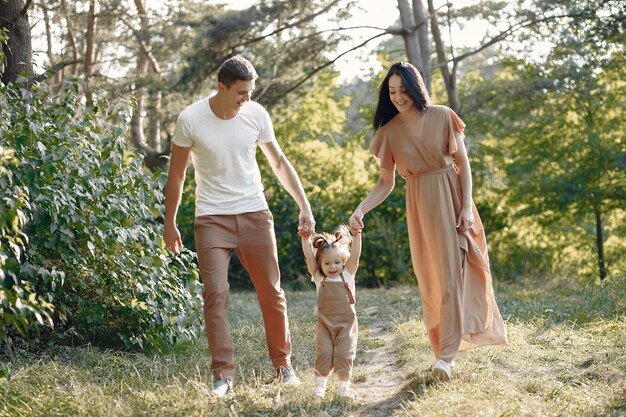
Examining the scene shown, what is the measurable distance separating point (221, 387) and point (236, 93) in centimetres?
160

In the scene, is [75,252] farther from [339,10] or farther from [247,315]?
[339,10]

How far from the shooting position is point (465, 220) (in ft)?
17.4

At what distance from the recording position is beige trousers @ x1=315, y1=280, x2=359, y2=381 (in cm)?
490

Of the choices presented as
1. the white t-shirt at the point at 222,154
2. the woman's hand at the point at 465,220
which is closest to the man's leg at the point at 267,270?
the white t-shirt at the point at 222,154

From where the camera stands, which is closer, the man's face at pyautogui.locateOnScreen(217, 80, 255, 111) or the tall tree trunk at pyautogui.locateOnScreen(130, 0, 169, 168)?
the man's face at pyautogui.locateOnScreen(217, 80, 255, 111)

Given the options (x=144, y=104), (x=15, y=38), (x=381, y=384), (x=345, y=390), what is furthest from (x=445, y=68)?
(x=345, y=390)

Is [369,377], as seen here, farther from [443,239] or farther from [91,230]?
[91,230]

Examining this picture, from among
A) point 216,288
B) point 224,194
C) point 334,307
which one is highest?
point 224,194

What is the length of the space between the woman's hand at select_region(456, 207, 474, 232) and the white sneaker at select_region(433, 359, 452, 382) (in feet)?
2.60

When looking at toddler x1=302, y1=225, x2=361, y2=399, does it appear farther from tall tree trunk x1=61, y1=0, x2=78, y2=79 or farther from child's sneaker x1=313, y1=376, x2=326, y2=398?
tall tree trunk x1=61, y1=0, x2=78, y2=79

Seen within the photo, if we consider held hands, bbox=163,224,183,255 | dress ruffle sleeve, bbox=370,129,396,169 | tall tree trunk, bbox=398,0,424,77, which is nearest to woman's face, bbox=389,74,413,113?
dress ruffle sleeve, bbox=370,129,396,169

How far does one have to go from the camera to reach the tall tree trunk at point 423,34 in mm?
15008

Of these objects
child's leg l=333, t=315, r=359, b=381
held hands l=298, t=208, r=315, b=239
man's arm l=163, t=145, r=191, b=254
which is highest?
man's arm l=163, t=145, r=191, b=254

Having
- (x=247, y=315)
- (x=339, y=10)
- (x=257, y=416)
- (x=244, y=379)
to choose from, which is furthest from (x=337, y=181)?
(x=257, y=416)
